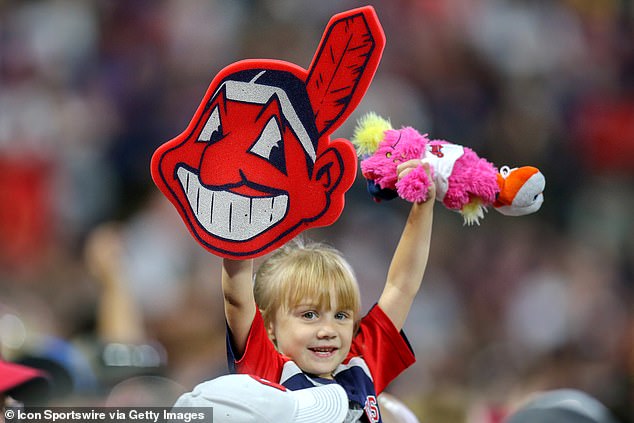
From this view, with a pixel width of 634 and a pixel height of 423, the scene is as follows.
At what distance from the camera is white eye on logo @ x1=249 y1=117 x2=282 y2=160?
190 centimetres

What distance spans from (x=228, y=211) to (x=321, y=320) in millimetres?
268

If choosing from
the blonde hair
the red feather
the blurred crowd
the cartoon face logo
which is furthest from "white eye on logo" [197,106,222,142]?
the blurred crowd

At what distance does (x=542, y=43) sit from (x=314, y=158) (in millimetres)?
4795

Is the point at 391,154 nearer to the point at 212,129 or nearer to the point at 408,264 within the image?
the point at 408,264

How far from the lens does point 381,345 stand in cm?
213

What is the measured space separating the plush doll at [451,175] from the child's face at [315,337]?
24 centimetres

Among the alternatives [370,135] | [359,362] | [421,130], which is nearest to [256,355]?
[359,362]

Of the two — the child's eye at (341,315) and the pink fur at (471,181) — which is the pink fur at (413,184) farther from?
the child's eye at (341,315)

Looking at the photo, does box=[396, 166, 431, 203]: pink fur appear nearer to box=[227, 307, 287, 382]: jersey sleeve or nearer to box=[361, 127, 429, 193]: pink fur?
box=[361, 127, 429, 193]: pink fur

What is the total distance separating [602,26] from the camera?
671 centimetres

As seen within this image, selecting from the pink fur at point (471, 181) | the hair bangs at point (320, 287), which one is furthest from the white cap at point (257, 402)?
the pink fur at point (471, 181)

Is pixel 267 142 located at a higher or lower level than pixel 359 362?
higher

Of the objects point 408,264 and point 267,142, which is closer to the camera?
point 267,142

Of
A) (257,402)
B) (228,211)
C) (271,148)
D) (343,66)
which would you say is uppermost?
(343,66)
